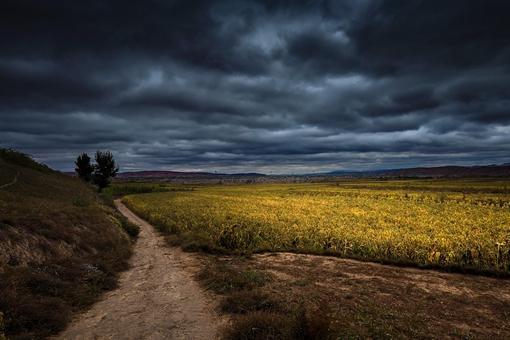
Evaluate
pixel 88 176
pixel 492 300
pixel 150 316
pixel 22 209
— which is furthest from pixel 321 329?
pixel 88 176

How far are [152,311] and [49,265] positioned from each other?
16.8 feet

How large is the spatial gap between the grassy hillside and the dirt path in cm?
60

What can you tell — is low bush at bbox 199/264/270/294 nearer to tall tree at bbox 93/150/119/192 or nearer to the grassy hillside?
the grassy hillside

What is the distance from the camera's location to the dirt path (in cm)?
795

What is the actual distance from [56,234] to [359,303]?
1334 cm

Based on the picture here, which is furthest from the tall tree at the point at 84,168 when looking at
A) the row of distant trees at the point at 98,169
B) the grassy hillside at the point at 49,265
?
the grassy hillside at the point at 49,265

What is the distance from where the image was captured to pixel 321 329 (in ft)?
22.4

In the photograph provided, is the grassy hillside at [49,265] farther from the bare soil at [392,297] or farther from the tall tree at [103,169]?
the tall tree at [103,169]

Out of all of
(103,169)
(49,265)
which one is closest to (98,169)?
(103,169)

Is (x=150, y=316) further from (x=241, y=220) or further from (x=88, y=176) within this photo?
(x=88, y=176)

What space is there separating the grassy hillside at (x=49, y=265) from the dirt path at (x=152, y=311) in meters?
0.60

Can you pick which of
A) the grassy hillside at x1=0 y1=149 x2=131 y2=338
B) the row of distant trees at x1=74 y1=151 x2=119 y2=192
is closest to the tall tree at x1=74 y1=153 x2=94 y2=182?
the row of distant trees at x1=74 y1=151 x2=119 y2=192

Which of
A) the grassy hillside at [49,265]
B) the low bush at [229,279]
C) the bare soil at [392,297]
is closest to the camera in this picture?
the grassy hillside at [49,265]

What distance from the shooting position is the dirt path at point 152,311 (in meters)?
7.95
